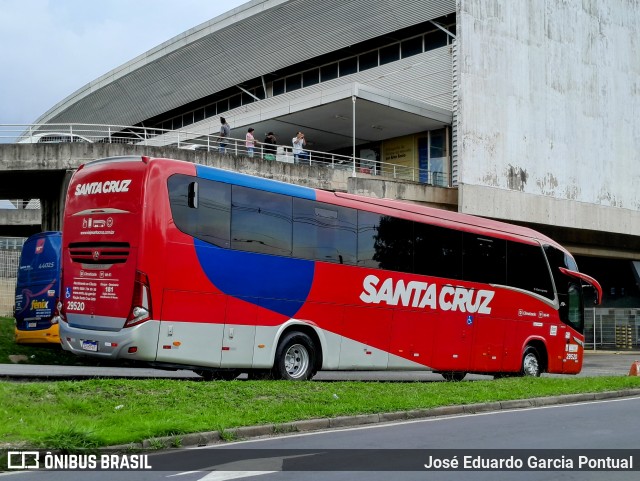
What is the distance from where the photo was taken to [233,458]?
8273 mm

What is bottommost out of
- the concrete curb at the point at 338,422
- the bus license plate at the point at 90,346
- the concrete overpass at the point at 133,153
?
the concrete curb at the point at 338,422

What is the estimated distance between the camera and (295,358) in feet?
49.9

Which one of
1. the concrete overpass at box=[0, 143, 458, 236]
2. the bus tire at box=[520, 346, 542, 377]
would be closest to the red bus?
the bus tire at box=[520, 346, 542, 377]

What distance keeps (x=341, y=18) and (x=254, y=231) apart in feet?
97.6

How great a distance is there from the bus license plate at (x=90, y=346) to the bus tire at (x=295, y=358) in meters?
3.25

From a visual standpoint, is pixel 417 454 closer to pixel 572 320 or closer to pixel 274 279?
pixel 274 279

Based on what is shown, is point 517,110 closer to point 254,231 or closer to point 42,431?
point 254,231

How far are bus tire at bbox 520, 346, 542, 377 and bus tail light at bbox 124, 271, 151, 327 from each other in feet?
35.6

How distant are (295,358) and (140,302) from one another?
3609mm

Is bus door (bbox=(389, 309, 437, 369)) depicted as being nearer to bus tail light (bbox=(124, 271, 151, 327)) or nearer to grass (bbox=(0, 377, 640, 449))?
grass (bbox=(0, 377, 640, 449))

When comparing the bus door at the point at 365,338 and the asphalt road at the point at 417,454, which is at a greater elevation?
the bus door at the point at 365,338

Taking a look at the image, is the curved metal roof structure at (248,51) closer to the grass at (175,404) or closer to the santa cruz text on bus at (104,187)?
the santa cruz text on bus at (104,187)

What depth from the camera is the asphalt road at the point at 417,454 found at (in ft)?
24.2

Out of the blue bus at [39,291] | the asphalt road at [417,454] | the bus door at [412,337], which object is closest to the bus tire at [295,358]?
the bus door at [412,337]
